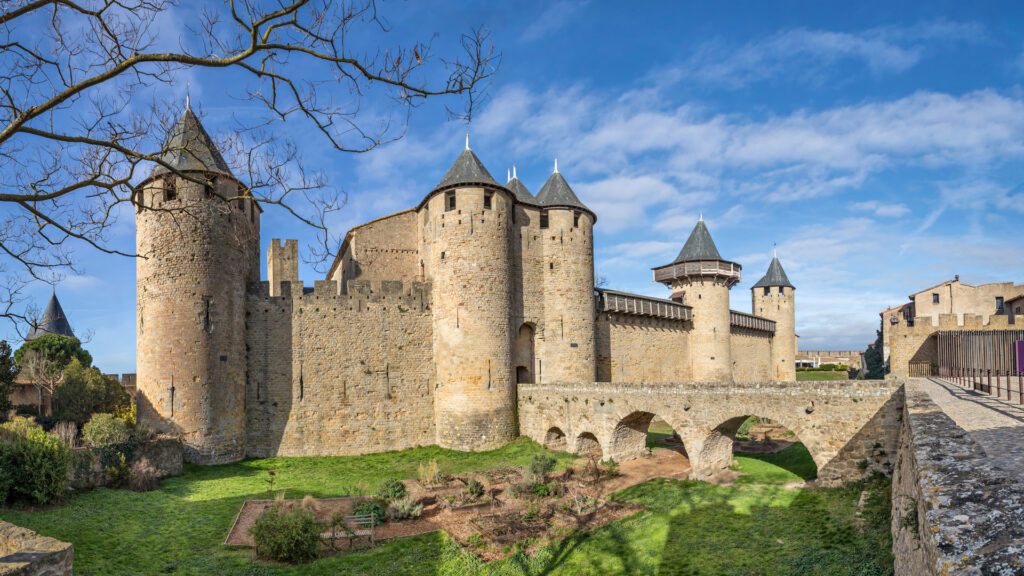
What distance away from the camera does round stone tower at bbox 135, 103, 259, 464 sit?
18484 millimetres

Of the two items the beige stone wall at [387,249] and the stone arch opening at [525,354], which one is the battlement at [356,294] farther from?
the stone arch opening at [525,354]

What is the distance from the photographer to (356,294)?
2205cm

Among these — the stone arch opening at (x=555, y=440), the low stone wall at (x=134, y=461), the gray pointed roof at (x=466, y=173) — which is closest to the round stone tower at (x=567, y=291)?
the stone arch opening at (x=555, y=440)

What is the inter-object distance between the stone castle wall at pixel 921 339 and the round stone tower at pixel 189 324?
27421 millimetres

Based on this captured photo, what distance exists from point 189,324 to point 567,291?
14893 millimetres

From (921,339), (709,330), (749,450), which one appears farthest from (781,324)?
(749,450)

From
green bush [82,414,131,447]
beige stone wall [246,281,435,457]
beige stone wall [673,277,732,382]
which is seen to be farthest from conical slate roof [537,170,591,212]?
green bush [82,414,131,447]

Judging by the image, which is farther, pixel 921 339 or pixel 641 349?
pixel 641 349

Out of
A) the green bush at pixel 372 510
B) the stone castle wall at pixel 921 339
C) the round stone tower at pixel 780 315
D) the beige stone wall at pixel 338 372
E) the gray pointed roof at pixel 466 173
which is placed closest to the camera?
the green bush at pixel 372 510

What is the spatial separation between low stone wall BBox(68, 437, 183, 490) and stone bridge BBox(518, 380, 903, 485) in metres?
12.4

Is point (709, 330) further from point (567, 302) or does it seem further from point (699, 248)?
point (567, 302)

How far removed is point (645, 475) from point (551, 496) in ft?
11.9

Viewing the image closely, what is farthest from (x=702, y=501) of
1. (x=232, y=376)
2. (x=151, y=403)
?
(x=151, y=403)

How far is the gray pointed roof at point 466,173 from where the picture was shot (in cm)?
2239
